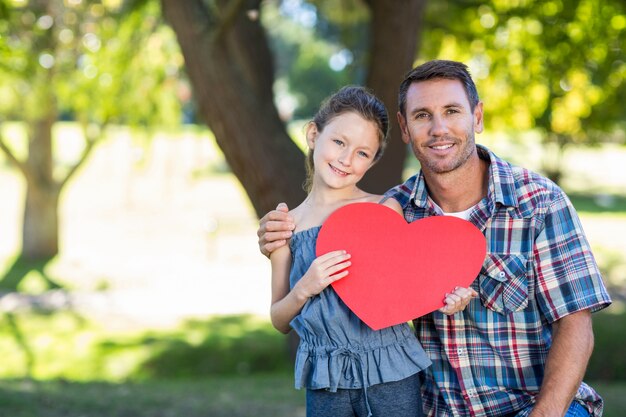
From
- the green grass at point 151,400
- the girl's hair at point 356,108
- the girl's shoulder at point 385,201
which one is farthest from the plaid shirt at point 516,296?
the green grass at point 151,400

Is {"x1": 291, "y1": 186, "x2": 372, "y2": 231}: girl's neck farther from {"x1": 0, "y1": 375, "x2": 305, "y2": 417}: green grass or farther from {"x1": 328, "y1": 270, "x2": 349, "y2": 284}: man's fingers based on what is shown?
{"x1": 0, "y1": 375, "x2": 305, "y2": 417}: green grass

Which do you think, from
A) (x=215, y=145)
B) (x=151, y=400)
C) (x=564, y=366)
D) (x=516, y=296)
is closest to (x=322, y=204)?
(x=516, y=296)

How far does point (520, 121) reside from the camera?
37.8 ft

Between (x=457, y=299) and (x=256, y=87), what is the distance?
4876mm

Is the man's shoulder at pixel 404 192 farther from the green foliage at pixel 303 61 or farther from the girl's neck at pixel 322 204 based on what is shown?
the green foliage at pixel 303 61

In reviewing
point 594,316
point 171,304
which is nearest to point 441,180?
point 594,316

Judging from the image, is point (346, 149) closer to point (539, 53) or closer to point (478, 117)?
point (478, 117)

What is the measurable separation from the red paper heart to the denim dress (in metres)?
0.06

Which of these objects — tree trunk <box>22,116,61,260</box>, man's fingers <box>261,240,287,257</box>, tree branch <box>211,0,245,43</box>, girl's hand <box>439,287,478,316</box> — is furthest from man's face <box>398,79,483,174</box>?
tree trunk <box>22,116,61,260</box>

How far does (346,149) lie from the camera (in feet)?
8.27

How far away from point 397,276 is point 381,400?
36 cm

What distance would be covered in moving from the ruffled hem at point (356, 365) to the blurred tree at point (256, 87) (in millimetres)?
3643

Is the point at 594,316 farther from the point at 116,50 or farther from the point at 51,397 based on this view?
the point at 116,50

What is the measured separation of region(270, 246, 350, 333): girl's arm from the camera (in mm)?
2383
